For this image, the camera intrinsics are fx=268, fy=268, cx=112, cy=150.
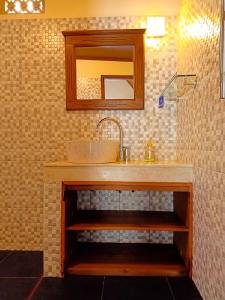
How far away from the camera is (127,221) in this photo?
193 centimetres

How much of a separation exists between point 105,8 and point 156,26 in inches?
17.6

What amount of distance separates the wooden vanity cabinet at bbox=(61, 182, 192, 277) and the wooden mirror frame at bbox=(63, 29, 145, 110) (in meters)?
0.77

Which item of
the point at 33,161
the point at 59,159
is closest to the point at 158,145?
the point at 59,159

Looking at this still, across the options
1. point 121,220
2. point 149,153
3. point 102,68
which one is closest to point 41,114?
point 102,68

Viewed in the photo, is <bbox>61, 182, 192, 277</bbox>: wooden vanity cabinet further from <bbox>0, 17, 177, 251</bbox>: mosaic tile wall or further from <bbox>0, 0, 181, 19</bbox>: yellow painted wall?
<bbox>0, 0, 181, 19</bbox>: yellow painted wall

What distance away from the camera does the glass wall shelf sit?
170cm

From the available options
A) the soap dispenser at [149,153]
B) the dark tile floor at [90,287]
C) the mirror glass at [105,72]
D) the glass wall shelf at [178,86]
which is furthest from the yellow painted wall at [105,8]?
the dark tile floor at [90,287]

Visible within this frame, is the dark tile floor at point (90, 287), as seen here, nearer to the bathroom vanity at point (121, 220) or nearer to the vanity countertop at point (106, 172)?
the bathroom vanity at point (121, 220)

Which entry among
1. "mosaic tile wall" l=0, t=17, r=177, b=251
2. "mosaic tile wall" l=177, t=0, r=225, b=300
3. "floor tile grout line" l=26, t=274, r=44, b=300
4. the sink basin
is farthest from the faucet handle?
"floor tile grout line" l=26, t=274, r=44, b=300

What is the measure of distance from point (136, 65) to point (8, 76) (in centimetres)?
111

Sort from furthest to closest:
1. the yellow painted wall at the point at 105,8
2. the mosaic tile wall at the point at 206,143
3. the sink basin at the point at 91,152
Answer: the yellow painted wall at the point at 105,8 < the sink basin at the point at 91,152 < the mosaic tile wall at the point at 206,143

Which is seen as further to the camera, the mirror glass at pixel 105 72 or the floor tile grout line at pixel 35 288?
the mirror glass at pixel 105 72

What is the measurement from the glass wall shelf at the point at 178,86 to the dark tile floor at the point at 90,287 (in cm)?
129

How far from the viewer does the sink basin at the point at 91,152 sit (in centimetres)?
192
